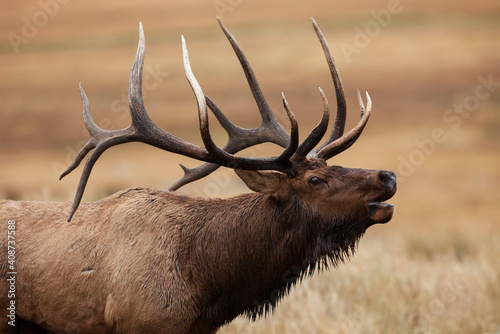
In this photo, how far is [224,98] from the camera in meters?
35.1

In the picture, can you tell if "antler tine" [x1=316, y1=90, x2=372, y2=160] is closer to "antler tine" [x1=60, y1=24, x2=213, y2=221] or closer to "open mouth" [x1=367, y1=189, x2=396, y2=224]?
"open mouth" [x1=367, y1=189, x2=396, y2=224]

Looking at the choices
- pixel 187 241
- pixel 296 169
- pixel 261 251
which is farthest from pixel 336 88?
pixel 187 241

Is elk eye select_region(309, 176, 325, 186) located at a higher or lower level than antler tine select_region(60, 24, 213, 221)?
lower

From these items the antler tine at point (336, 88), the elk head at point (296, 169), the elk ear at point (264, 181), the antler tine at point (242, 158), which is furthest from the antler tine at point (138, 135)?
the antler tine at point (336, 88)

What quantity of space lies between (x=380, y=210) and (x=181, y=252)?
1.44 meters

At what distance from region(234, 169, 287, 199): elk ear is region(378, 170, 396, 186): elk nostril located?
2.35 ft

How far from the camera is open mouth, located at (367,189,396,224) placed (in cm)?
493

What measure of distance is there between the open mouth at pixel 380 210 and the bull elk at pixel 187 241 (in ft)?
0.05

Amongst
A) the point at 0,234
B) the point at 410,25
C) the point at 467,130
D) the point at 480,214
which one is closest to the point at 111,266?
the point at 0,234

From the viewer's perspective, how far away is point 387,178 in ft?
16.3

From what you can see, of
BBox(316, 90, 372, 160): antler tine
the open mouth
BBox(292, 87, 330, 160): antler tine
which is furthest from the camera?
BBox(316, 90, 372, 160): antler tine

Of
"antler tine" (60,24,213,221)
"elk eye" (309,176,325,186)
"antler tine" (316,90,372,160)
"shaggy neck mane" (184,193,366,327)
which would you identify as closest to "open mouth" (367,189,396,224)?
"shaggy neck mane" (184,193,366,327)

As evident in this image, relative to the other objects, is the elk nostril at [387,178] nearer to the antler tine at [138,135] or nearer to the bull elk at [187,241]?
the bull elk at [187,241]

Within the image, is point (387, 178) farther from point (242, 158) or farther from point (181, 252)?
point (181, 252)
